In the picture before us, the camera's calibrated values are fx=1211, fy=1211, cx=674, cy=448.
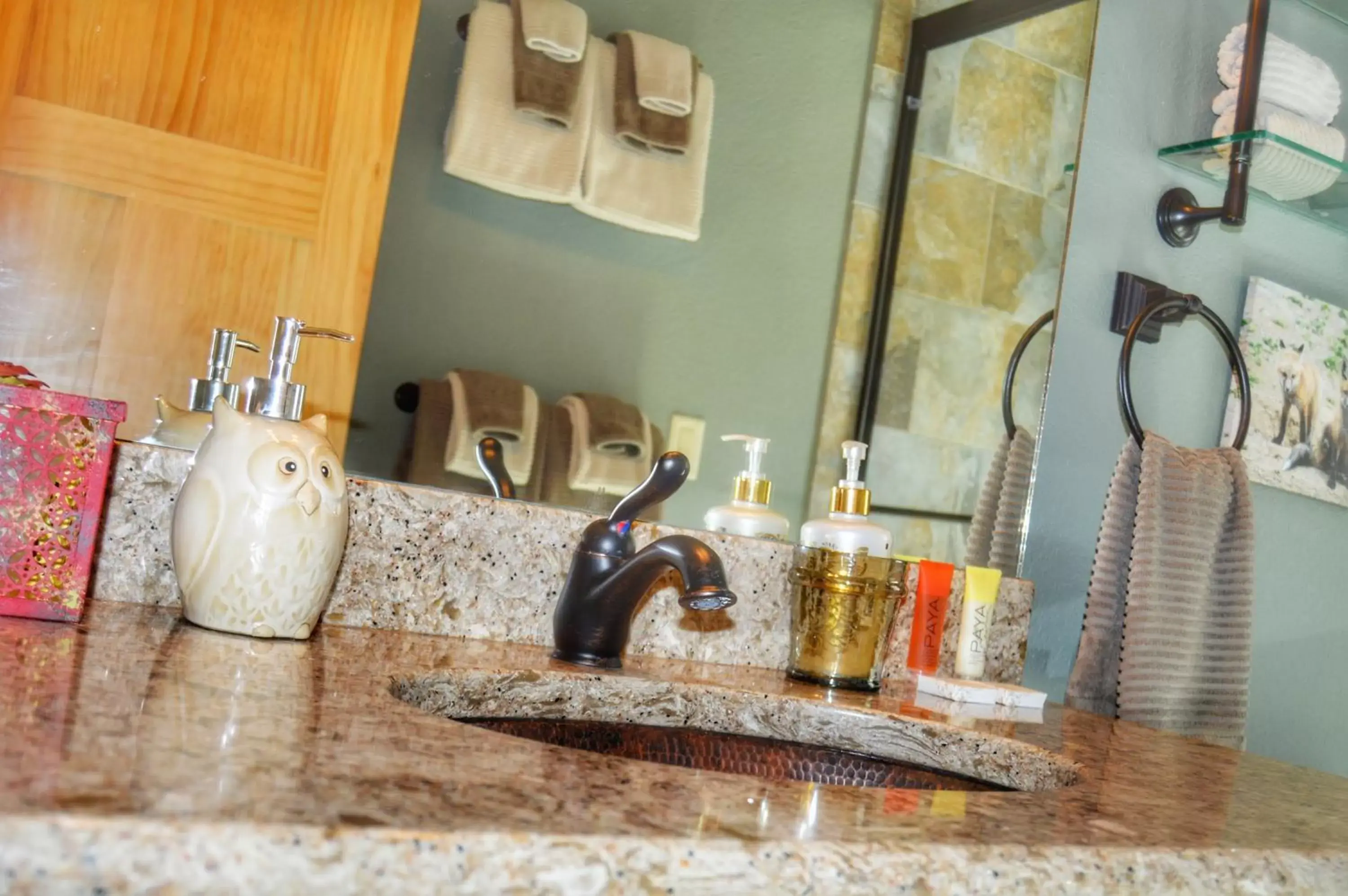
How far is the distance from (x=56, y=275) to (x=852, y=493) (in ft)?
2.11

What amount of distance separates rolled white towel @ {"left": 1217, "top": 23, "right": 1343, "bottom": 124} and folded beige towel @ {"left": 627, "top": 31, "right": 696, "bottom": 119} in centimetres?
77

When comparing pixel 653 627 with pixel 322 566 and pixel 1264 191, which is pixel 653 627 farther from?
pixel 1264 191

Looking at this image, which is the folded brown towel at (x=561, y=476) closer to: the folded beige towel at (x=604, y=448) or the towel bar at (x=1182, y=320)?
the folded beige towel at (x=604, y=448)

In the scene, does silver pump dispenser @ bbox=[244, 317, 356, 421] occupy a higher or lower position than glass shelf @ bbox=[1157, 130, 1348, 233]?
lower

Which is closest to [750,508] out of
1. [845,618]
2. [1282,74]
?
[845,618]

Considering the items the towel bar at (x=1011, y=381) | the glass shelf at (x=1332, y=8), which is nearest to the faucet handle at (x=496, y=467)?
the towel bar at (x=1011, y=381)

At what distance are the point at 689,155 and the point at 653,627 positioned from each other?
16.7 inches

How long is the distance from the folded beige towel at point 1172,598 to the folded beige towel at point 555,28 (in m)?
0.73

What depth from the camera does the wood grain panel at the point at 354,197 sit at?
95 cm

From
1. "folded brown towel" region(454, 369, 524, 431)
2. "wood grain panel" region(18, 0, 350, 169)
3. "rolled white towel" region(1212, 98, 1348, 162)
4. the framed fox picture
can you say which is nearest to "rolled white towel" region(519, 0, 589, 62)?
"wood grain panel" region(18, 0, 350, 169)

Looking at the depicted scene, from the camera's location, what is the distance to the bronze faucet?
879 mm

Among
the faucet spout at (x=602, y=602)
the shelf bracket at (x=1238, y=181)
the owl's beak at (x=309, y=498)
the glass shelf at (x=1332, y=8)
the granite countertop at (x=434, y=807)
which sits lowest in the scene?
the granite countertop at (x=434, y=807)

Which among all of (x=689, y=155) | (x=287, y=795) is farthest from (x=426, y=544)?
(x=287, y=795)

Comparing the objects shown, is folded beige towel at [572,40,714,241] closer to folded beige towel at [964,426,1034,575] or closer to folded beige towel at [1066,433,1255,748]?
folded beige towel at [964,426,1034,575]
